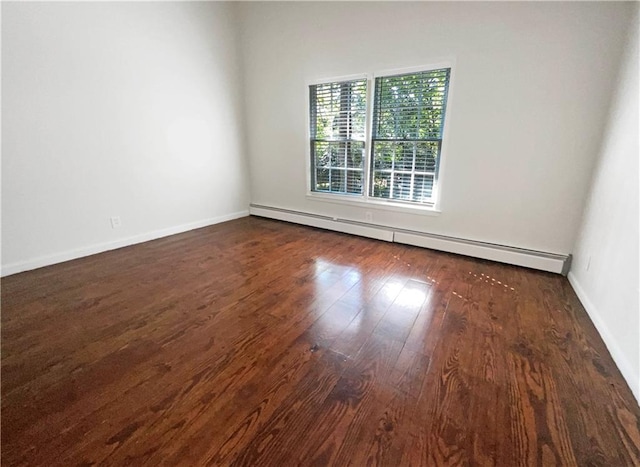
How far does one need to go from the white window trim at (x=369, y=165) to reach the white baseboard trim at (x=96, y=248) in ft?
5.70

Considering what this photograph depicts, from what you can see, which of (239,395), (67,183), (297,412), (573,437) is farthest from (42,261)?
(573,437)

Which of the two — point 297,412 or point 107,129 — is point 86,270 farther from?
point 297,412

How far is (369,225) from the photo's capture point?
3.66 m

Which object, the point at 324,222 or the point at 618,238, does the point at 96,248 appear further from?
the point at 618,238

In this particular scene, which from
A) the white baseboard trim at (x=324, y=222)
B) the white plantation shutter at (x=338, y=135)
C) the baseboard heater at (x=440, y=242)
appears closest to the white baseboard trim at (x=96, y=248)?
the white baseboard trim at (x=324, y=222)

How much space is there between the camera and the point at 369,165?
3.60m

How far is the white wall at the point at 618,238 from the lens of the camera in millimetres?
1527

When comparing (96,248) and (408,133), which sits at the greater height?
(408,133)

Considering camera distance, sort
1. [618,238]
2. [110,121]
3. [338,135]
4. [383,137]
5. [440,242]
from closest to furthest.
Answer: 1. [618,238]
2. [110,121]
3. [440,242]
4. [383,137]
5. [338,135]

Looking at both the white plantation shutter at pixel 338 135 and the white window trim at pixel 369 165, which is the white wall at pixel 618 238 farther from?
the white plantation shutter at pixel 338 135

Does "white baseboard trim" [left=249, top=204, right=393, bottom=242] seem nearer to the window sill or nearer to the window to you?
the window sill

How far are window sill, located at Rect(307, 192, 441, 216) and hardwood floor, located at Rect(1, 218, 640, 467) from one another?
1.01 m

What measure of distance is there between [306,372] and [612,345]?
1.80m

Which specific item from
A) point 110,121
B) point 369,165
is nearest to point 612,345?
point 369,165
